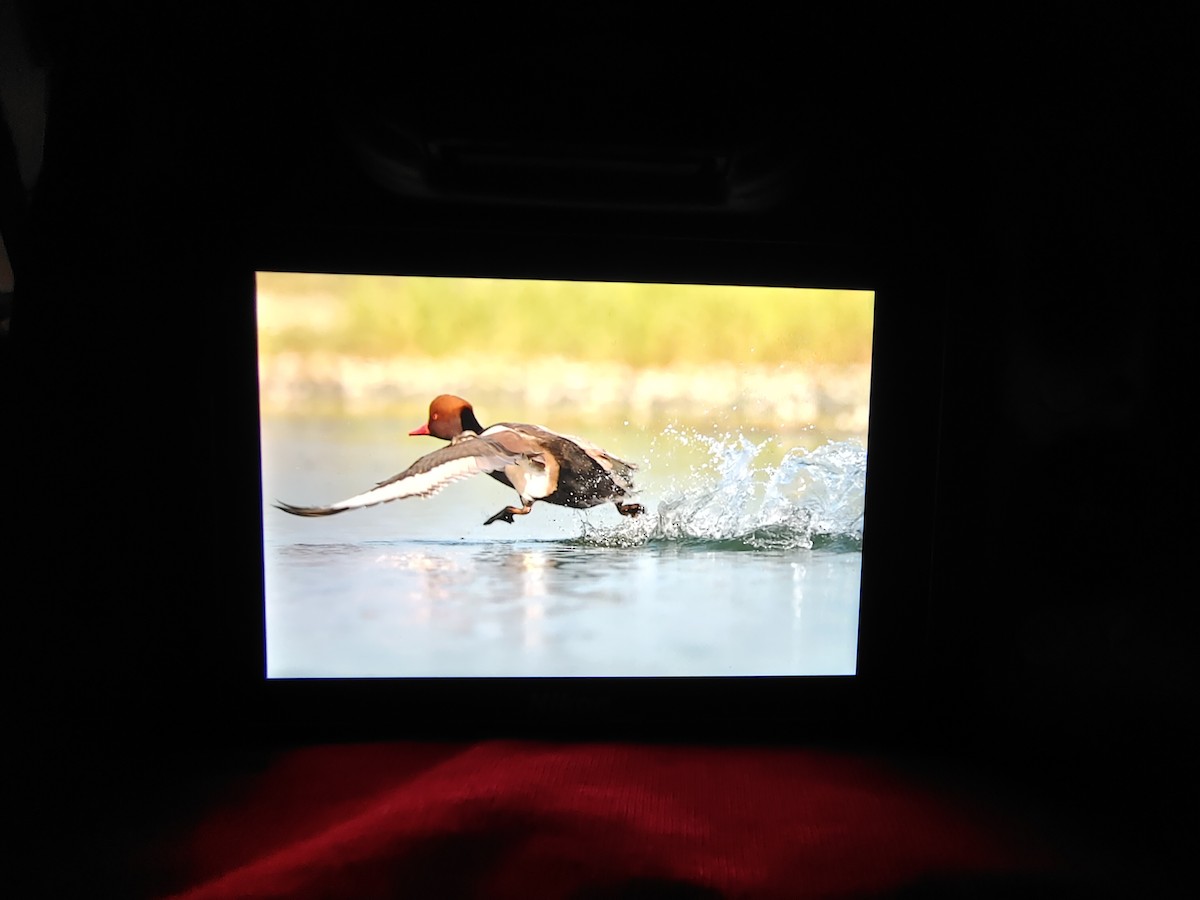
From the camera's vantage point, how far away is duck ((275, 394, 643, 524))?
766mm

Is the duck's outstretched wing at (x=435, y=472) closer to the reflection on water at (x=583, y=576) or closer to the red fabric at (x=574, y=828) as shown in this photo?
the reflection on water at (x=583, y=576)

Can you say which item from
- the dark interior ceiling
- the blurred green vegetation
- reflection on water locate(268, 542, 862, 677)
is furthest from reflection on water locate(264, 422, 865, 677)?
the dark interior ceiling

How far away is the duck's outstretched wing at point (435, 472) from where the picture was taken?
76 cm

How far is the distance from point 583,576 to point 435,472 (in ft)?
0.67

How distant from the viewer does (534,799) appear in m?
0.68

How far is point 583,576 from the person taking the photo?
0.79 m

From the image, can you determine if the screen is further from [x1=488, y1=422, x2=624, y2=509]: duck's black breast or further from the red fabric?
the red fabric

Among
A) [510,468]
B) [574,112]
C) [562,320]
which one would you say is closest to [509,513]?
[510,468]

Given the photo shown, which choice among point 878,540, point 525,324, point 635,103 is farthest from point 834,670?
point 635,103

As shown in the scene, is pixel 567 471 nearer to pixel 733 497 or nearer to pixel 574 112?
pixel 733 497

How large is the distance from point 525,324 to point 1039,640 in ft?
2.12

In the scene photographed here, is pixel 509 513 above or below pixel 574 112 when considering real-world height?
below

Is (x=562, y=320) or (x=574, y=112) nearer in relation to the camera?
(x=574, y=112)

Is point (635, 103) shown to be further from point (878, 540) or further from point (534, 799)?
point (534, 799)
